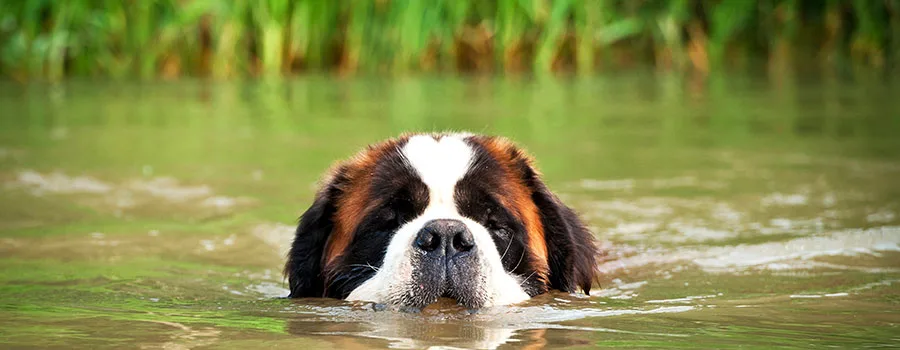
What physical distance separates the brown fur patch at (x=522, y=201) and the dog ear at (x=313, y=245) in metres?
0.54

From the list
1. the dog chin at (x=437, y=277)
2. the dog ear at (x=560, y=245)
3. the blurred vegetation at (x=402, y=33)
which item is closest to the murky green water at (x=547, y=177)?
the dog chin at (x=437, y=277)

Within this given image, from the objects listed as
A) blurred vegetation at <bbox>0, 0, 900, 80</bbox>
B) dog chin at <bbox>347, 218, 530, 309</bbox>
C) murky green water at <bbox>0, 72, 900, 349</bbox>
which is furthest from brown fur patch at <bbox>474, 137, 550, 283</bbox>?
blurred vegetation at <bbox>0, 0, 900, 80</bbox>

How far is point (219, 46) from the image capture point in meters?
14.4

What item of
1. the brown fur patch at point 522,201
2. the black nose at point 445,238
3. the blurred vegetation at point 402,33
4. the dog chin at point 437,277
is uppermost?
the blurred vegetation at point 402,33

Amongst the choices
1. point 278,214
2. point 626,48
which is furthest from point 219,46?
point 278,214

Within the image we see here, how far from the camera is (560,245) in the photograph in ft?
14.0

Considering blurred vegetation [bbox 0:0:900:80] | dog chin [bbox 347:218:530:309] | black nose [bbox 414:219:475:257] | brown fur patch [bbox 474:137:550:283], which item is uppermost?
blurred vegetation [bbox 0:0:900:80]

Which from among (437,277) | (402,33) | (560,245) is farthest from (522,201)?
(402,33)

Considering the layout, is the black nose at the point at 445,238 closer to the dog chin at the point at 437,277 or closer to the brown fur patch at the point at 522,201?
the dog chin at the point at 437,277

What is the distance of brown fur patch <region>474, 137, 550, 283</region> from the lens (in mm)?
4082

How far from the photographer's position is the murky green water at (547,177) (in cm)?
354

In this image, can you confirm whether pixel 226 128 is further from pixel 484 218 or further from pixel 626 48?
pixel 626 48

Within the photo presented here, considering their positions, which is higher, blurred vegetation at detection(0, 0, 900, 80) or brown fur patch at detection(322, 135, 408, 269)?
blurred vegetation at detection(0, 0, 900, 80)

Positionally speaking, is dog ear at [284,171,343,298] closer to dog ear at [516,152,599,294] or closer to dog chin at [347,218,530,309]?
dog chin at [347,218,530,309]
